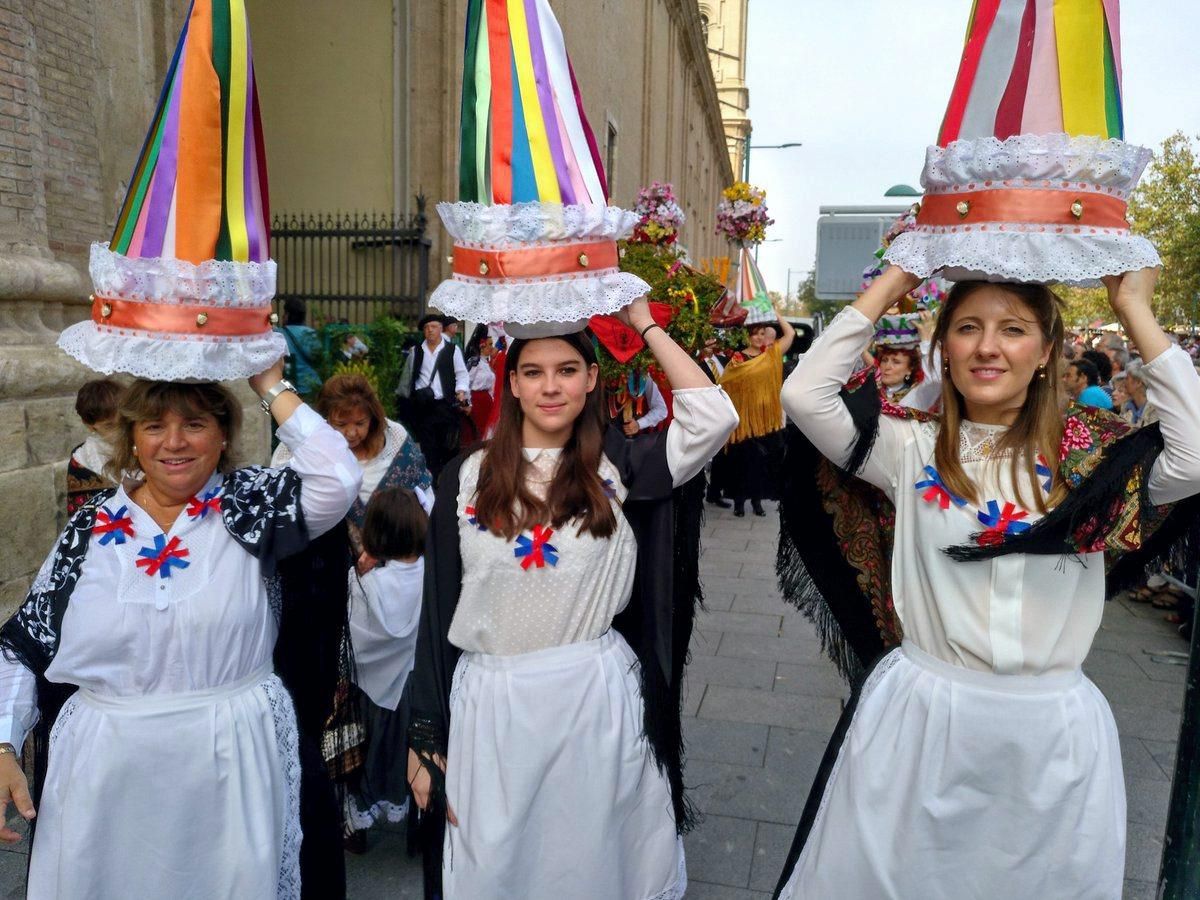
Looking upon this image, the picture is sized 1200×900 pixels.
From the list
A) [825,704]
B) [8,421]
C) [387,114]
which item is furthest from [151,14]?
[825,704]

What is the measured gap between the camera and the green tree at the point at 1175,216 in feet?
78.5

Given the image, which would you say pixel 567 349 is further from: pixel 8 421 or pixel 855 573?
pixel 8 421

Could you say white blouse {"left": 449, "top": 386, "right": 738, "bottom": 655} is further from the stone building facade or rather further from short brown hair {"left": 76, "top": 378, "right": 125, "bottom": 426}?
the stone building facade

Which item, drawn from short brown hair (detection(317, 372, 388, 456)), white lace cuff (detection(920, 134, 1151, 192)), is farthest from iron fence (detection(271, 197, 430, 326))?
white lace cuff (detection(920, 134, 1151, 192))

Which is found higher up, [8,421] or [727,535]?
[8,421]

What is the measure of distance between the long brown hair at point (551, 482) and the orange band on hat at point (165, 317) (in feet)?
2.36

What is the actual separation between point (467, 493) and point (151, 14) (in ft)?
18.9

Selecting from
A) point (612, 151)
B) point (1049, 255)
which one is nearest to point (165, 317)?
point (1049, 255)

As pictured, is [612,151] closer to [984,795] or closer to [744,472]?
[744,472]

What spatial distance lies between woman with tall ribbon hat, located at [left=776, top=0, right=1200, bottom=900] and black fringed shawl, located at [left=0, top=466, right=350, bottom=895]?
4.32ft

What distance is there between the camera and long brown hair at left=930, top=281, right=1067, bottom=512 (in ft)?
6.89

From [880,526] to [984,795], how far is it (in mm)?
704

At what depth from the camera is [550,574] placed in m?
2.38

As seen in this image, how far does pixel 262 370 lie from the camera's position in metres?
2.38
